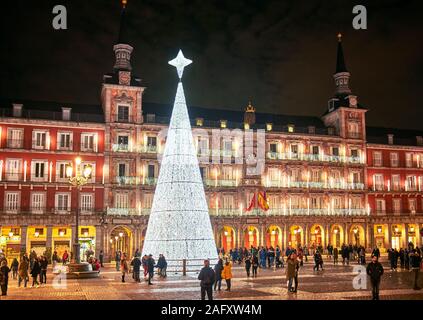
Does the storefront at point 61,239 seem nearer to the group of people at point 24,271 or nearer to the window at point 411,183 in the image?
the group of people at point 24,271

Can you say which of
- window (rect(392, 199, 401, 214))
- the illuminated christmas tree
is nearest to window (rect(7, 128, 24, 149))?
the illuminated christmas tree

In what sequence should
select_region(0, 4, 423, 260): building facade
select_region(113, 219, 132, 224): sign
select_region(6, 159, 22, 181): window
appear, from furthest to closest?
select_region(113, 219, 132, 224): sign, select_region(0, 4, 423, 260): building facade, select_region(6, 159, 22, 181): window

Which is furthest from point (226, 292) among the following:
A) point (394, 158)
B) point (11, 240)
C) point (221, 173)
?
point (394, 158)

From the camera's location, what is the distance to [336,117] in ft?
205

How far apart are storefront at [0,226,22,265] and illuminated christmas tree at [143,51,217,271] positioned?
23.1m

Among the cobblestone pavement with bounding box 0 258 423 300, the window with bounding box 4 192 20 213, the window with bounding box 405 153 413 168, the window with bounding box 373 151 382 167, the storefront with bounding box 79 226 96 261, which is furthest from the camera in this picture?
the window with bounding box 405 153 413 168

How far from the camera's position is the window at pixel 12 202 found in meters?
46.5

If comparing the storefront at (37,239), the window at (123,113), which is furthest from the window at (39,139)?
the storefront at (37,239)

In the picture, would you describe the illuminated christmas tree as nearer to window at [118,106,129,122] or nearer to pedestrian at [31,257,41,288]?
pedestrian at [31,257,41,288]

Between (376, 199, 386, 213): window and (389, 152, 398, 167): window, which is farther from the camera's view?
(389, 152, 398, 167): window

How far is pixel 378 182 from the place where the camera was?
62281 mm

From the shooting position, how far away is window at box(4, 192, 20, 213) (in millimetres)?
46500

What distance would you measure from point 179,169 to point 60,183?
24.7m

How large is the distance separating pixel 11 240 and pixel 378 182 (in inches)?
1681
